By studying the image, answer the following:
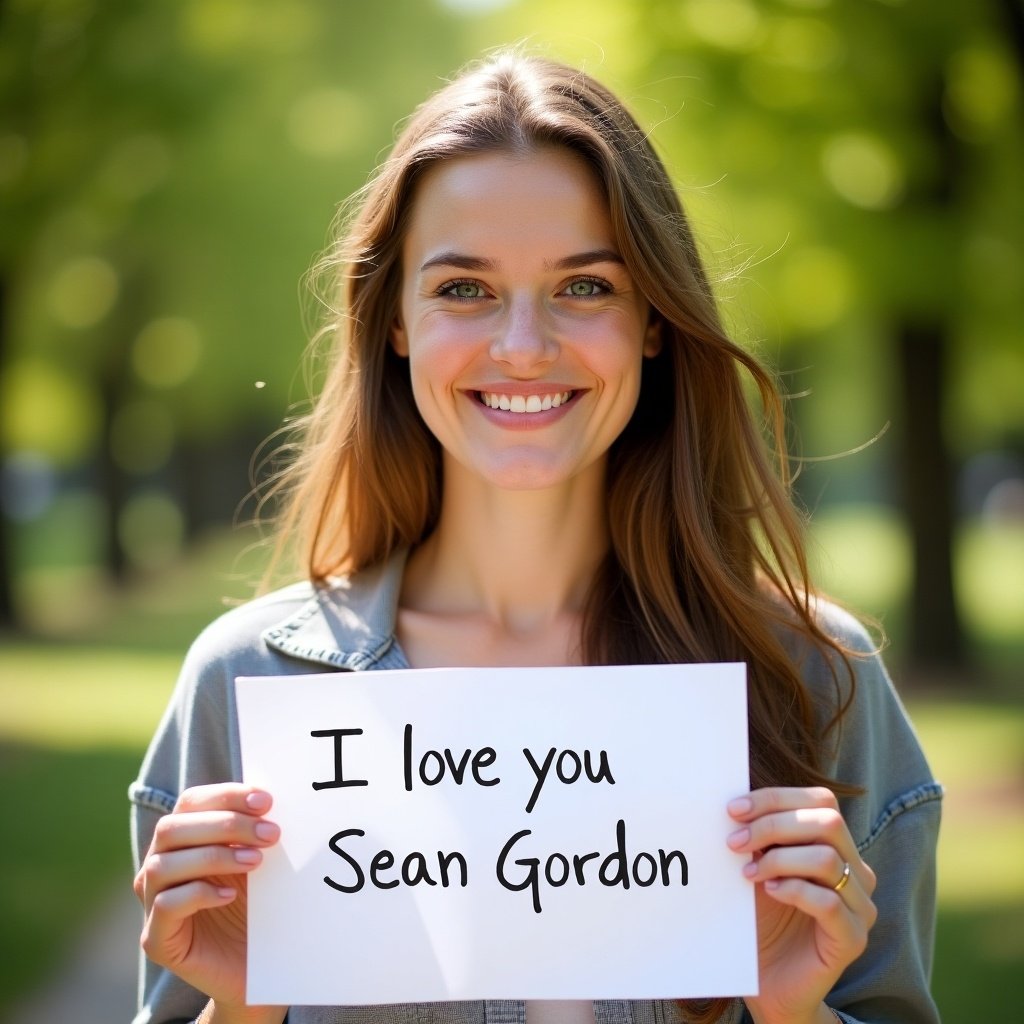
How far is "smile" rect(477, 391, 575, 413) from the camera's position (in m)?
2.43

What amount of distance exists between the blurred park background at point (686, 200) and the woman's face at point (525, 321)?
53 centimetres

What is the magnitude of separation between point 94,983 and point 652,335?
438cm

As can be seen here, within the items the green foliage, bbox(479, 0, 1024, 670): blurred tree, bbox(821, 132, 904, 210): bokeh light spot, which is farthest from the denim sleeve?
bbox(821, 132, 904, 210): bokeh light spot

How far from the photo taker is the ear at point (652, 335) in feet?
8.81

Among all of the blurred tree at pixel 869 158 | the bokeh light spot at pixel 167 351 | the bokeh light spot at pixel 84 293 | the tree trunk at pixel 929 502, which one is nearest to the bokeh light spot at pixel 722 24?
the blurred tree at pixel 869 158

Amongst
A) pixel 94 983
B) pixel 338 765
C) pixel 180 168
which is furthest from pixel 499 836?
pixel 180 168

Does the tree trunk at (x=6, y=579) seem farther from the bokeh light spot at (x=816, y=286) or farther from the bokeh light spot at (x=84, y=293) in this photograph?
the bokeh light spot at (x=816, y=286)

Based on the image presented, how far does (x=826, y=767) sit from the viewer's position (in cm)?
250

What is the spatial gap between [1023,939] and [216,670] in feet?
15.5

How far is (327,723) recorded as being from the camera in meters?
2.19

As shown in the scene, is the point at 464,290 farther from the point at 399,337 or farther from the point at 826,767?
the point at 826,767

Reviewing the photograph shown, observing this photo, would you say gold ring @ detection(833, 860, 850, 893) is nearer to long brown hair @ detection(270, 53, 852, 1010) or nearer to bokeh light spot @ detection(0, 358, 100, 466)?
long brown hair @ detection(270, 53, 852, 1010)

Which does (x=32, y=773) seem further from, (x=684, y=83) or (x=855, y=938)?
(x=855, y=938)

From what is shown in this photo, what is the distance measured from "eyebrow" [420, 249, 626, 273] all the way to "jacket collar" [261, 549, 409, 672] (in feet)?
2.17
